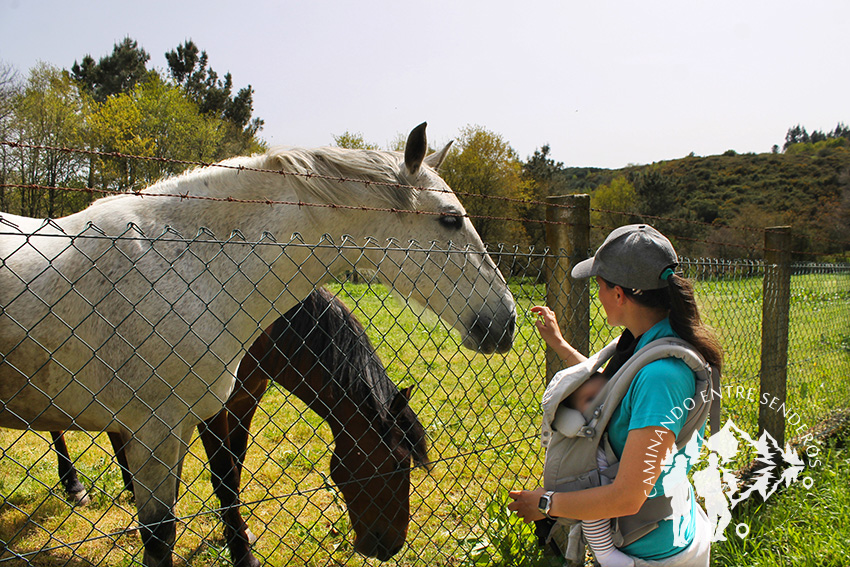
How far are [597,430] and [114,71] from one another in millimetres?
48110

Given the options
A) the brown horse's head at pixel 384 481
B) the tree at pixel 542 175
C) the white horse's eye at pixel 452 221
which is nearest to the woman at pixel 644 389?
the white horse's eye at pixel 452 221

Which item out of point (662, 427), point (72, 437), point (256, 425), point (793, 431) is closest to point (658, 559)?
point (662, 427)

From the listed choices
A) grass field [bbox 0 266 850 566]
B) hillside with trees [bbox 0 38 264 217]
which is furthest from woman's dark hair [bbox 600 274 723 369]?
hillside with trees [bbox 0 38 264 217]

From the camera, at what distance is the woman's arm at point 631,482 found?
128 cm

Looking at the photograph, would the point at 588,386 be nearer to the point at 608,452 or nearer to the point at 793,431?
the point at 608,452

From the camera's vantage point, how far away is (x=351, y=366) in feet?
8.95

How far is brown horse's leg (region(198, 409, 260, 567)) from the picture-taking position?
295cm

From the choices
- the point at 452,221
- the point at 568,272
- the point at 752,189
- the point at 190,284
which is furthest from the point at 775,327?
the point at 752,189

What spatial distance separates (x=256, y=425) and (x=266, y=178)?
3827mm

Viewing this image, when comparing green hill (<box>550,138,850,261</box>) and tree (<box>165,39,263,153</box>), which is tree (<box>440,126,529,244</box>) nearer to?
green hill (<box>550,138,850,261</box>)

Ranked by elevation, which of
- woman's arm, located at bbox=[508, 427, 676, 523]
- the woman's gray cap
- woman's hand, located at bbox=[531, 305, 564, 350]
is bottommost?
woman's arm, located at bbox=[508, 427, 676, 523]

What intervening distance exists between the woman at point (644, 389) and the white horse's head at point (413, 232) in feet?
2.26

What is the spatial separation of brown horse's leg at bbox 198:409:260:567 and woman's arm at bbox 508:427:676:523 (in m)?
2.24

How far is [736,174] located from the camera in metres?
68.2
